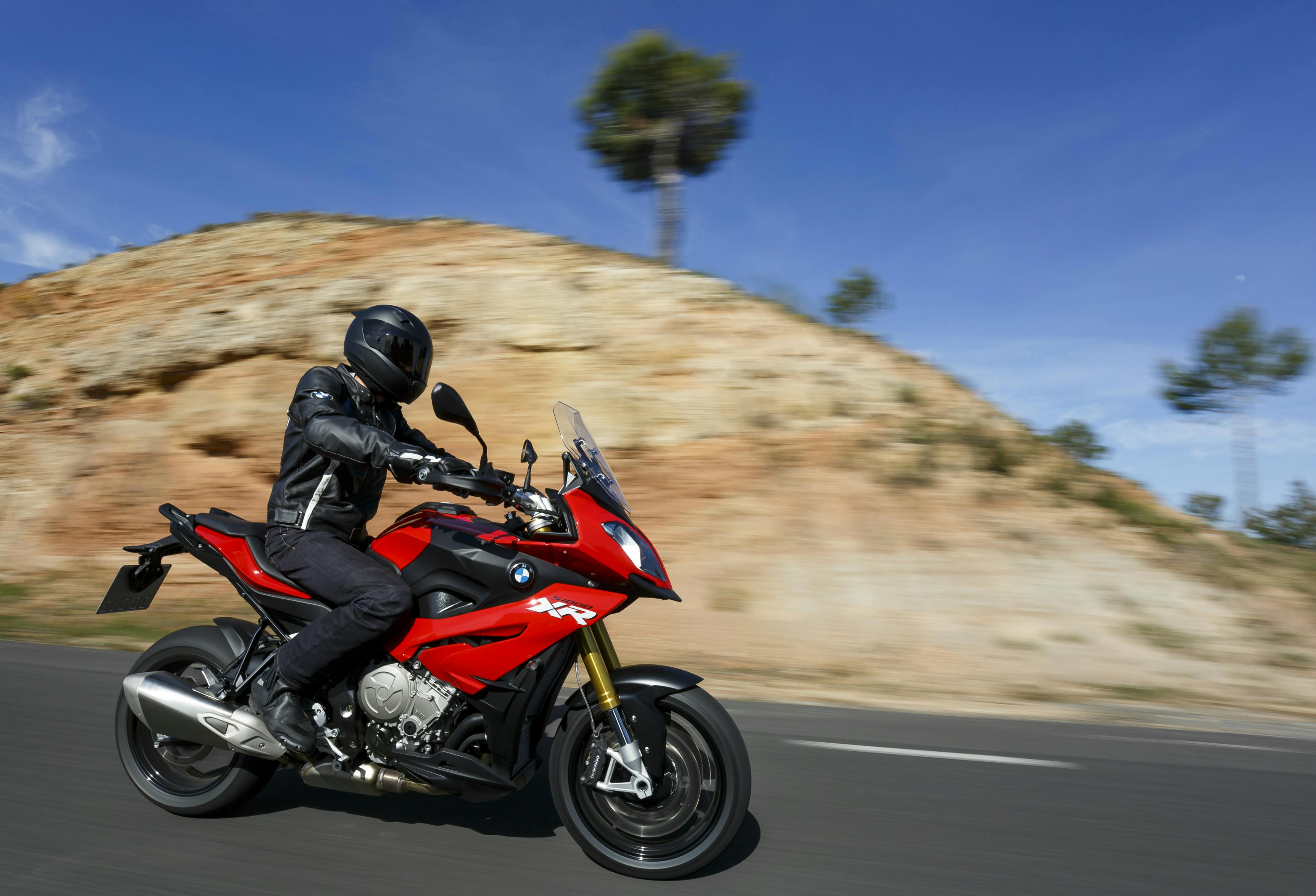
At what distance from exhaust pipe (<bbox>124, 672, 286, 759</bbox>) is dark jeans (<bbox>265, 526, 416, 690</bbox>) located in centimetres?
31

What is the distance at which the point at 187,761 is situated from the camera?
4.04 meters

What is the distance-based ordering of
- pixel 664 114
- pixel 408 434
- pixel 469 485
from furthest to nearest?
pixel 664 114 < pixel 408 434 < pixel 469 485

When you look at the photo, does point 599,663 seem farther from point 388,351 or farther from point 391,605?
point 388,351

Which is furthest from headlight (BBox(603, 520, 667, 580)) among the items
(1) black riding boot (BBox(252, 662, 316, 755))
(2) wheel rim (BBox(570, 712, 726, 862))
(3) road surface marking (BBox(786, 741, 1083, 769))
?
(3) road surface marking (BBox(786, 741, 1083, 769))

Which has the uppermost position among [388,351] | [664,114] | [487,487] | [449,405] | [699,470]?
[664,114]

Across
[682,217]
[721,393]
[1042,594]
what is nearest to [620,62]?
[682,217]

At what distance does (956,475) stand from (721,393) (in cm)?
418

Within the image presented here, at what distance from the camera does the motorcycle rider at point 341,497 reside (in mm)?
3424

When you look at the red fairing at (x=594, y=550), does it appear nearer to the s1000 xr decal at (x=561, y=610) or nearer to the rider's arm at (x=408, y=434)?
the s1000 xr decal at (x=561, y=610)

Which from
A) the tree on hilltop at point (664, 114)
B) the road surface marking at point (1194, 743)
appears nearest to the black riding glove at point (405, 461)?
the road surface marking at point (1194, 743)

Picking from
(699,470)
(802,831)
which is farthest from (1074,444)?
(802,831)

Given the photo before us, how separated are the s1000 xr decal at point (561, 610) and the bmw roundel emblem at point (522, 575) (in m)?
0.07

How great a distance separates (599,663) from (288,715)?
1.26 m

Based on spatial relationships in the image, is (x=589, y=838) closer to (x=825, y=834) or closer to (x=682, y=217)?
(x=825, y=834)
